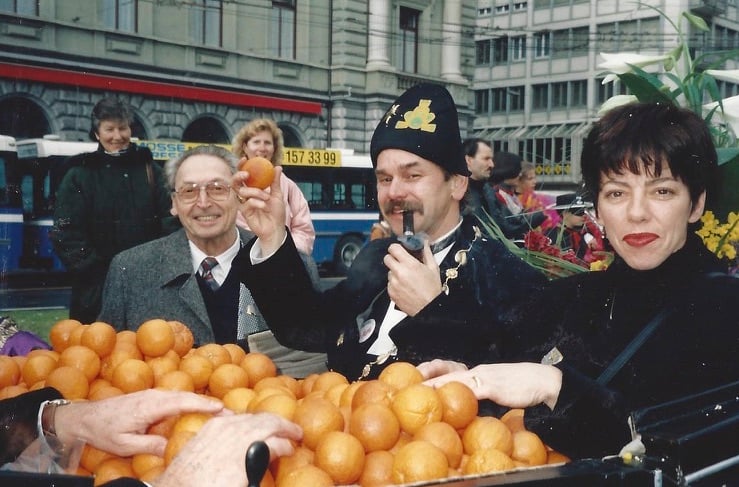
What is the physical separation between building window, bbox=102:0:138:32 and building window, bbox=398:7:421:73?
1077mm

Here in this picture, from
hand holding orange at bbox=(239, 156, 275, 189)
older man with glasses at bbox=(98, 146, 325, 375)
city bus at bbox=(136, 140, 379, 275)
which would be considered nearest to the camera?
hand holding orange at bbox=(239, 156, 275, 189)

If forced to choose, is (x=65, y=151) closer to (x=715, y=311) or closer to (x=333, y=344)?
(x=333, y=344)

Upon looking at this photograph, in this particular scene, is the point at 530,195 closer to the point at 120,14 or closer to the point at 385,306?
the point at 385,306

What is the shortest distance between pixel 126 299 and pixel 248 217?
790 mm

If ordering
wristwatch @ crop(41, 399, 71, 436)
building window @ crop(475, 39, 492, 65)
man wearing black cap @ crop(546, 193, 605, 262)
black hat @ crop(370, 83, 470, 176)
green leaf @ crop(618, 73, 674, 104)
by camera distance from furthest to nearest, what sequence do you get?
building window @ crop(475, 39, 492, 65)
man wearing black cap @ crop(546, 193, 605, 262)
green leaf @ crop(618, 73, 674, 104)
black hat @ crop(370, 83, 470, 176)
wristwatch @ crop(41, 399, 71, 436)

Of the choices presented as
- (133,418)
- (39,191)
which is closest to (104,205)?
(133,418)

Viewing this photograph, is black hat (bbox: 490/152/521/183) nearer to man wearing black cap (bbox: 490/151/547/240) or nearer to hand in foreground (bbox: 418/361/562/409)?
man wearing black cap (bbox: 490/151/547/240)

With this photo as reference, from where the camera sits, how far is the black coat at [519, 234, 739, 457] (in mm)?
1286

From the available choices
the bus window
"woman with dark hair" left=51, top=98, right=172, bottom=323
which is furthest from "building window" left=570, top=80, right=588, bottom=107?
the bus window

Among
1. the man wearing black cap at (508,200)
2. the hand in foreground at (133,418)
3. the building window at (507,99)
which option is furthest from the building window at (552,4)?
the hand in foreground at (133,418)

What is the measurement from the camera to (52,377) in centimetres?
164

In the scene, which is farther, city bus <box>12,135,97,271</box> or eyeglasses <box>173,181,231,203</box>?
city bus <box>12,135,97,271</box>

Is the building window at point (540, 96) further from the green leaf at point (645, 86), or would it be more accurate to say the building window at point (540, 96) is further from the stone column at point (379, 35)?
the green leaf at point (645, 86)

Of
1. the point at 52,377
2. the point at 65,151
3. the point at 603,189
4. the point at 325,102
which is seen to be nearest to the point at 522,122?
the point at 325,102
